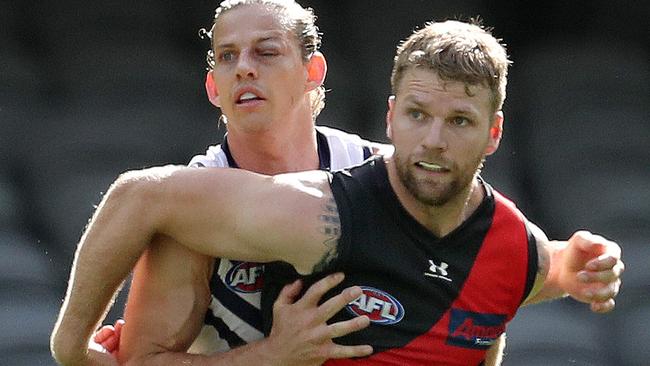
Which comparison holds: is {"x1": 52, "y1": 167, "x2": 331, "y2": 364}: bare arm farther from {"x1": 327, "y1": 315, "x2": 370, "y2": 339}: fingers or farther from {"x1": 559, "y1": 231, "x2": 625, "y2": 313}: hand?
{"x1": 559, "y1": 231, "x2": 625, "y2": 313}: hand

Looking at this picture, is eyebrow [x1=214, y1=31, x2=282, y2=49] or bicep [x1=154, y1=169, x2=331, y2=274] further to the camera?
eyebrow [x1=214, y1=31, x2=282, y2=49]

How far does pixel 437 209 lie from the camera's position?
3.33 m

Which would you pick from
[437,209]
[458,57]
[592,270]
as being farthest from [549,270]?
[458,57]

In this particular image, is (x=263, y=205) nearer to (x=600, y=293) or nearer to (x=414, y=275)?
(x=414, y=275)

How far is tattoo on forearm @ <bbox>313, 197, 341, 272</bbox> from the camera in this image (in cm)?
324

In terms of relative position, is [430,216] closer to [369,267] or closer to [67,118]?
[369,267]

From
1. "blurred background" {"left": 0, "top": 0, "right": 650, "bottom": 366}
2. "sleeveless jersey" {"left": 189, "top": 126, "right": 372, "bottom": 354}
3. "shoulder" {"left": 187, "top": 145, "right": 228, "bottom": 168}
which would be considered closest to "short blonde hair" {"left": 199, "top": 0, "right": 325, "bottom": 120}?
"shoulder" {"left": 187, "top": 145, "right": 228, "bottom": 168}

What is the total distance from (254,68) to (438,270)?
0.71m

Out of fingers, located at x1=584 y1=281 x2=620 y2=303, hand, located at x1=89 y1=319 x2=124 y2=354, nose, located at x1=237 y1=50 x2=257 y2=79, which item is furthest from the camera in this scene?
nose, located at x1=237 y1=50 x2=257 y2=79

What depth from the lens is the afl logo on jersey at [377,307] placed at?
3.31 m

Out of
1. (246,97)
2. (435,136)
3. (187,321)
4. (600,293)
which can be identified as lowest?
(187,321)

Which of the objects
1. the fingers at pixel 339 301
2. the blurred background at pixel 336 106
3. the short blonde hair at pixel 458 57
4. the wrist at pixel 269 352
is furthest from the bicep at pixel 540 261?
the blurred background at pixel 336 106

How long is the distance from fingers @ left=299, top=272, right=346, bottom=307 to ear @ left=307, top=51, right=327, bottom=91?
77 centimetres

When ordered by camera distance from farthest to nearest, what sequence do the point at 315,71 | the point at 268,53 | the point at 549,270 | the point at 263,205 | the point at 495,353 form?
the point at 315,71
the point at 268,53
the point at 495,353
the point at 549,270
the point at 263,205
